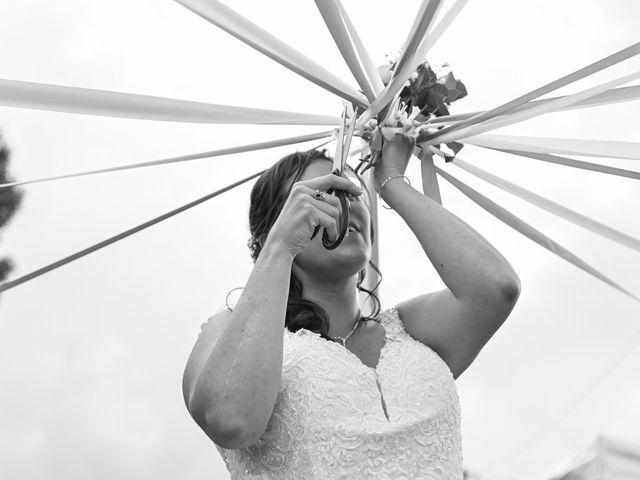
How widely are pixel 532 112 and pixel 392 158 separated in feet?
1.76

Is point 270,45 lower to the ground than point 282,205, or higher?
higher

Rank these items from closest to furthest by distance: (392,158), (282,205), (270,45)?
(270,45) < (392,158) < (282,205)

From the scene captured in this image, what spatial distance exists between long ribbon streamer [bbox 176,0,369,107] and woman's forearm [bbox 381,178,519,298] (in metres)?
0.42

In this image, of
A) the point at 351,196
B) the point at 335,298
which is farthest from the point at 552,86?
the point at 335,298

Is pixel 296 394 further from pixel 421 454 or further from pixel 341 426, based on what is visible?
pixel 421 454

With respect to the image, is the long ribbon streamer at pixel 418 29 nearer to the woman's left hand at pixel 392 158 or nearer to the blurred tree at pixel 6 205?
the woman's left hand at pixel 392 158

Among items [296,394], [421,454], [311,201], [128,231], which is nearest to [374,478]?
[421,454]

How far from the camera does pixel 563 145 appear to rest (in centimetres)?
320

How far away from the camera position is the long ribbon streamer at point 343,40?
272 centimetres

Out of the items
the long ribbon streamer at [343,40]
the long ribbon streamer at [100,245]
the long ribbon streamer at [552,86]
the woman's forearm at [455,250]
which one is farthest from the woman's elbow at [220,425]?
the long ribbon streamer at [552,86]

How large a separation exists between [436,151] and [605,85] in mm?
722

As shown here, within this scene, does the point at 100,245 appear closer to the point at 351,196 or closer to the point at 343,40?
the point at 351,196

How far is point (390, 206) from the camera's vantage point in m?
3.13

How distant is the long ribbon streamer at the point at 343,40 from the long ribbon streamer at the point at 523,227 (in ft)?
1.83
